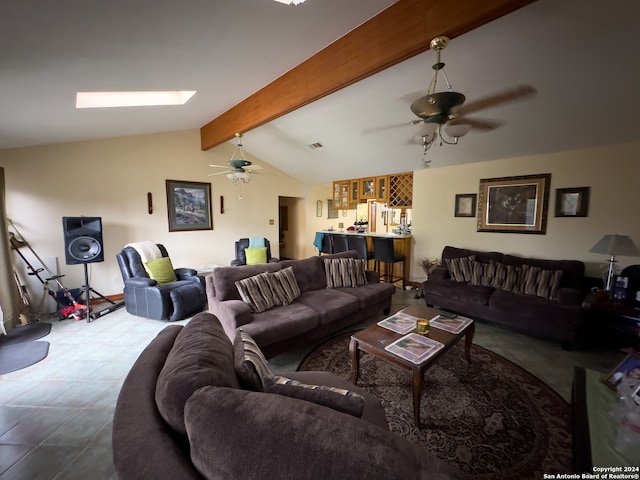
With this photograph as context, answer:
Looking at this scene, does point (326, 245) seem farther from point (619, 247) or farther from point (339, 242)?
point (619, 247)

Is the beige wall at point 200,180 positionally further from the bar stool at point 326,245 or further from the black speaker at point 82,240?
the bar stool at point 326,245

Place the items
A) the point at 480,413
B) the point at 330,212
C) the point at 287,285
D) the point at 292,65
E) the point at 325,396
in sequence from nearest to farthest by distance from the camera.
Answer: the point at 325,396 → the point at 480,413 → the point at 292,65 → the point at 287,285 → the point at 330,212

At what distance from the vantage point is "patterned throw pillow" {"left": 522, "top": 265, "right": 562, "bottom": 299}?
3037mm

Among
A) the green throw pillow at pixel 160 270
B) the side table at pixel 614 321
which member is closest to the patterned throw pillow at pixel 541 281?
the side table at pixel 614 321

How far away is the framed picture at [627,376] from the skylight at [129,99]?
448cm

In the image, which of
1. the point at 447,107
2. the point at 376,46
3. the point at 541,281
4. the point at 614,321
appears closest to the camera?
the point at 447,107

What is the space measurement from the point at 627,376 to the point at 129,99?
5001 millimetres

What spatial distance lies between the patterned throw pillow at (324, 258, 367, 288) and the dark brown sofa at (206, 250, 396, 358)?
0.23 ft

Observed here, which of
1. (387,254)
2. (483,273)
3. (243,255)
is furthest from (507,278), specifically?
(243,255)

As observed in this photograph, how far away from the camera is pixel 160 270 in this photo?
3.81 m

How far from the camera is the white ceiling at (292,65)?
5.35 ft

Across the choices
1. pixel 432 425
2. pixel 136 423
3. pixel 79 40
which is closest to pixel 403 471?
pixel 136 423

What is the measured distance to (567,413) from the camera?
72.3 inches

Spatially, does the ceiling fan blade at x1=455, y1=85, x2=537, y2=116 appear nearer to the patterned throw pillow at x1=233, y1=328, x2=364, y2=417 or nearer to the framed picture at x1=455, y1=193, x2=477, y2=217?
the framed picture at x1=455, y1=193, x2=477, y2=217
